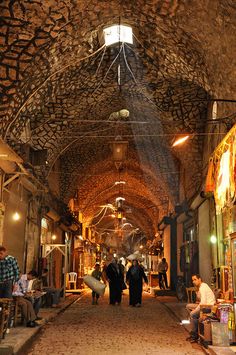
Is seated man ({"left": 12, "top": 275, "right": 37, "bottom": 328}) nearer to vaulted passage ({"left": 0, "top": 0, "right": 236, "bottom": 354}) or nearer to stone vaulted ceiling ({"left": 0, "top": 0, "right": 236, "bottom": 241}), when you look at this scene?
vaulted passage ({"left": 0, "top": 0, "right": 236, "bottom": 354})

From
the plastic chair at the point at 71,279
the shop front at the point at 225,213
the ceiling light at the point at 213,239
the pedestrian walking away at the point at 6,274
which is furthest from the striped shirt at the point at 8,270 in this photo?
the plastic chair at the point at 71,279

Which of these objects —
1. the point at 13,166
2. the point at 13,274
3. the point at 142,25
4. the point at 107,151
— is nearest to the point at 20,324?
the point at 13,274

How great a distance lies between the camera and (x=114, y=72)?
12305 millimetres

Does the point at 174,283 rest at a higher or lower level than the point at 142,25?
lower

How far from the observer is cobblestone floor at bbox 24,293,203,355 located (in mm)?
6973

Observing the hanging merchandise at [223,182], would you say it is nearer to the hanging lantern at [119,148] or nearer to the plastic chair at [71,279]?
the hanging lantern at [119,148]

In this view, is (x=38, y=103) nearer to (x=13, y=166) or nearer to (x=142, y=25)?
(x=13, y=166)

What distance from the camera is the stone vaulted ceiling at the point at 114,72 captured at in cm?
845

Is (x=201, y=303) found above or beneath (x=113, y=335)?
above

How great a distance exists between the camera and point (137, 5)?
8.88 meters

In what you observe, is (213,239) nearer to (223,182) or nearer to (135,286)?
(135,286)

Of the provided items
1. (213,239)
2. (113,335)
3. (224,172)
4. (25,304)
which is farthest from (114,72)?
(113,335)

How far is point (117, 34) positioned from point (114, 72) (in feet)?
5.35

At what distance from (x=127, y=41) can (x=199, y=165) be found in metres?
5.35
